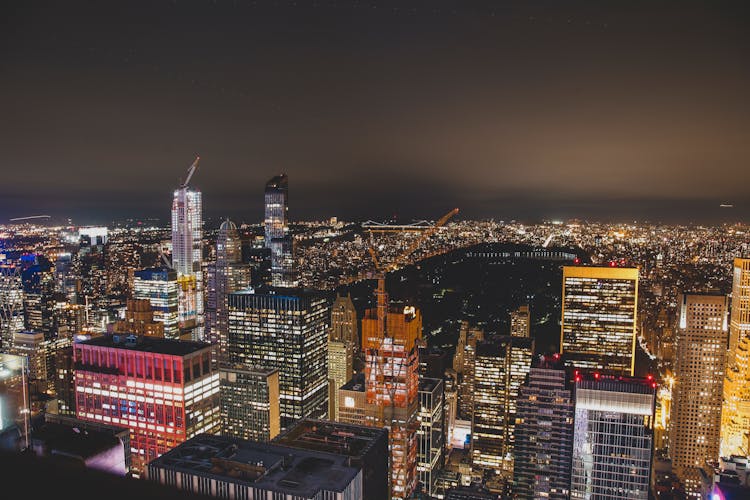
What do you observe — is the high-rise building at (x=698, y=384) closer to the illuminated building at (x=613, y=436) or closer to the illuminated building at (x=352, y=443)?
the illuminated building at (x=613, y=436)

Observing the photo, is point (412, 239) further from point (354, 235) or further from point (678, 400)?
point (678, 400)

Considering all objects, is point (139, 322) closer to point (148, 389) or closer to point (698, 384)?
point (148, 389)

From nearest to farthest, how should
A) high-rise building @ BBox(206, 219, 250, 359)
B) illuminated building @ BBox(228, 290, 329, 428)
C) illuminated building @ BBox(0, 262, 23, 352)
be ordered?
illuminated building @ BBox(228, 290, 329, 428) → illuminated building @ BBox(0, 262, 23, 352) → high-rise building @ BBox(206, 219, 250, 359)

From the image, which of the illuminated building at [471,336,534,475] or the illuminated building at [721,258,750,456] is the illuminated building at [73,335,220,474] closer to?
the illuminated building at [471,336,534,475]

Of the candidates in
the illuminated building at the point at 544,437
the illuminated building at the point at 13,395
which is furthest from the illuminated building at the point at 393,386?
the illuminated building at the point at 13,395

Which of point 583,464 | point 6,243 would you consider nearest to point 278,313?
point 6,243

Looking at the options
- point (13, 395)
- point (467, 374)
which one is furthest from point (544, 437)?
point (13, 395)

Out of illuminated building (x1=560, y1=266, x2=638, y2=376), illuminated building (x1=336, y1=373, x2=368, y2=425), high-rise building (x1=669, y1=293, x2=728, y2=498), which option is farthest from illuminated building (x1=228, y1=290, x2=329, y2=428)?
high-rise building (x1=669, y1=293, x2=728, y2=498)
